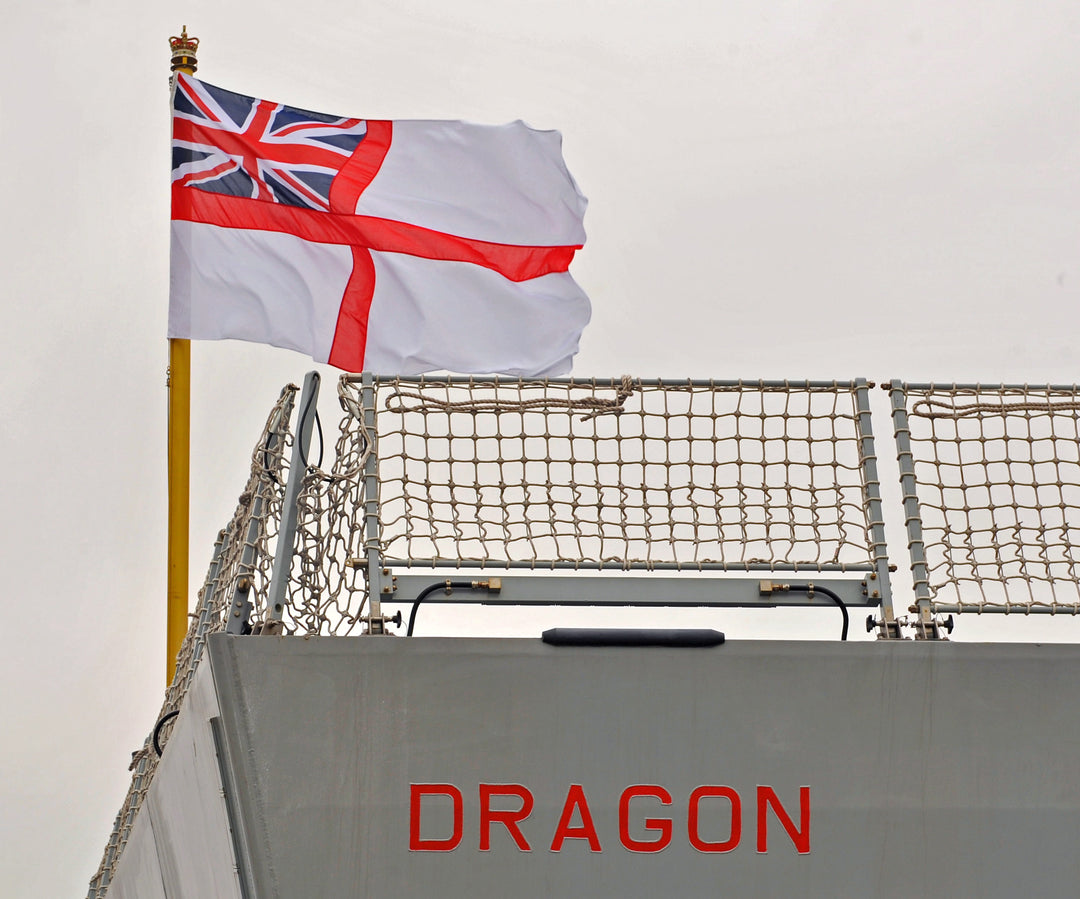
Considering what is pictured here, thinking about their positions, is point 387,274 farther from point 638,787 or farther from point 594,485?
point 638,787

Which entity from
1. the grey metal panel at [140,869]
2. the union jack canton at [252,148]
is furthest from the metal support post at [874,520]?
the union jack canton at [252,148]

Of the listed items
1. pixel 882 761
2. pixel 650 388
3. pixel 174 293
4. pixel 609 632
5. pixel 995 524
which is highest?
pixel 174 293

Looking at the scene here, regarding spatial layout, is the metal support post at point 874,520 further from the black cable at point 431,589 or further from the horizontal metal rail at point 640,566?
the black cable at point 431,589

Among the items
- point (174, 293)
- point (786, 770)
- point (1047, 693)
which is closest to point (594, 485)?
point (786, 770)

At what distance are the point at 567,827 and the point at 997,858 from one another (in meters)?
1.29

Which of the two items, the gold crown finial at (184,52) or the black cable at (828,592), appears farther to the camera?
the gold crown finial at (184,52)

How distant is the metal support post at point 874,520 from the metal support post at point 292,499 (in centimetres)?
184

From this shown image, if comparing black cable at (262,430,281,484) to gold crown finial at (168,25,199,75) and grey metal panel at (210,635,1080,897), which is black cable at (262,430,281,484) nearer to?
grey metal panel at (210,635,1080,897)

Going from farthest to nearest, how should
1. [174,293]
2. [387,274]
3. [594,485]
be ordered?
[387,274] < [174,293] < [594,485]

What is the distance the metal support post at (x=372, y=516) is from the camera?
491cm

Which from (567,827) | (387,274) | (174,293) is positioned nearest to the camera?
(567,827)

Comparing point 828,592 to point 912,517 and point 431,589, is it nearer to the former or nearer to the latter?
point 912,517

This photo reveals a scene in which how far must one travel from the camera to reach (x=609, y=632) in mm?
4699

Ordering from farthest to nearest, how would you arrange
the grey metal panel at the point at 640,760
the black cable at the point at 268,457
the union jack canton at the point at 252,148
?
the union jack canton at the point at 252,148 < the black cable at the point at 268,457 < the grey metal panel at the point at 640,760
